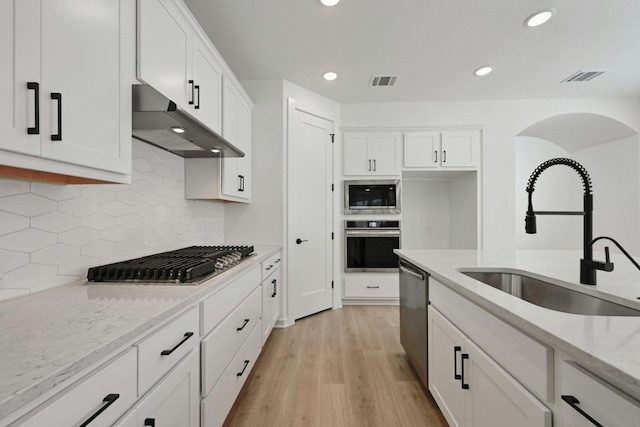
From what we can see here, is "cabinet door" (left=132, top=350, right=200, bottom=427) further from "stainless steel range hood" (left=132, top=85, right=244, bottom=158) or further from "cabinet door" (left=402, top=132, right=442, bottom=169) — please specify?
"cabinet door" (left=402, top=132, right=442, bottom=169)

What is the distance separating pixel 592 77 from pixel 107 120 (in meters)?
4.64

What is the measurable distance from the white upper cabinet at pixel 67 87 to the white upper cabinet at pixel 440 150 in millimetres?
3323

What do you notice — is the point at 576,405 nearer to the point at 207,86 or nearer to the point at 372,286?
the point at 207,86

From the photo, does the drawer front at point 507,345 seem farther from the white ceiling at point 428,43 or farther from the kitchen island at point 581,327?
the white ceiling at point 428,43

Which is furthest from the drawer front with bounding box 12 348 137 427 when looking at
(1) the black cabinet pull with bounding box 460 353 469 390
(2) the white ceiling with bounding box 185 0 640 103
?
(2) the white ceiling with bounding box 185 0 640 103

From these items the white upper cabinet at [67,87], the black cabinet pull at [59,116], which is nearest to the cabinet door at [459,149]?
the white upper cabinet at [67,87]

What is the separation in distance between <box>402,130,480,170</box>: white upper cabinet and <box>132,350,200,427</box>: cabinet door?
341cm

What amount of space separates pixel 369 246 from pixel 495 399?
284 centimetres

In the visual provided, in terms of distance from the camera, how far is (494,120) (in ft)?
12.8

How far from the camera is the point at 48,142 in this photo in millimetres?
851

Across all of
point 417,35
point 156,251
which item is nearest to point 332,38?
point 417,35

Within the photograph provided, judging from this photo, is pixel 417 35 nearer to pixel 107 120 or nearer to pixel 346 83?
pixel 346 83

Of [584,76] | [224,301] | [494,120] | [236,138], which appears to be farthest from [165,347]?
[584,76]

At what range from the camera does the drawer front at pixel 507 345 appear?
Result: 77cm
